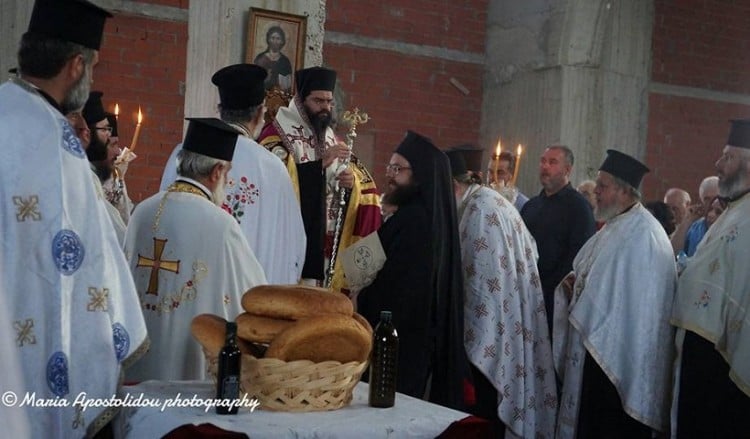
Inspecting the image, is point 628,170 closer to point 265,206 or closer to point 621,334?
point 621,334

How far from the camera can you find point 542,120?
415 inches

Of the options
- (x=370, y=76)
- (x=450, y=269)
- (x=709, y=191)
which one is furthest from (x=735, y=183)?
(x=370, y=76)

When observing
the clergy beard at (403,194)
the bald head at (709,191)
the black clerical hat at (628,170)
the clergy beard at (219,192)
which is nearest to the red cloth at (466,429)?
the clergy beard at (219,192)

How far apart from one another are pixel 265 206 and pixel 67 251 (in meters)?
1.96

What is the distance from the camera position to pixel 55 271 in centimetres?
326

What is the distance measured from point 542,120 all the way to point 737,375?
5.44m

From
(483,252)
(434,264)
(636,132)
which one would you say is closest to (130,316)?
(434,264)

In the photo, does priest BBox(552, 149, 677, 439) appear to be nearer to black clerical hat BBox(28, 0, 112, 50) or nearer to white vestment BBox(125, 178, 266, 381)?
white vestment BBox(125, 178, 266, 381)

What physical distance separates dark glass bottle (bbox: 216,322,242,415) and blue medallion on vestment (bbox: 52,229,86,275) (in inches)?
20.1

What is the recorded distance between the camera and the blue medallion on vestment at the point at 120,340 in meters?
3.37

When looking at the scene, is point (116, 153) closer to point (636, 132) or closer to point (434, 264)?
point (434, 264)

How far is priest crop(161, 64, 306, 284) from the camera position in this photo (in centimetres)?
515

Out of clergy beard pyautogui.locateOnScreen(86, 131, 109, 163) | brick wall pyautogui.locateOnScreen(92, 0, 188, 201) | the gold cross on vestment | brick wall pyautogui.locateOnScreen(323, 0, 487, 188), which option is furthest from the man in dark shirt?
the gold cross on vestment

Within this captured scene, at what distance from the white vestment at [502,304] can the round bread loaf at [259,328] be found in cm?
300
